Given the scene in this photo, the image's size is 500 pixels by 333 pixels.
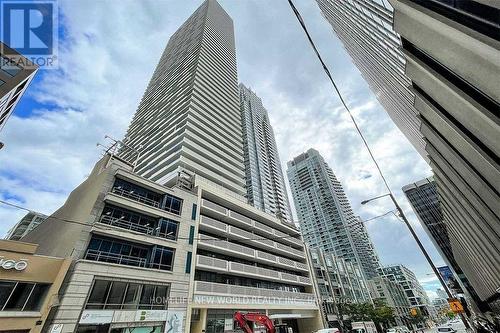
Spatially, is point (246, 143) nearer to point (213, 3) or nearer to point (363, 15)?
point (213, 3)

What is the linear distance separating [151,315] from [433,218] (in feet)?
329

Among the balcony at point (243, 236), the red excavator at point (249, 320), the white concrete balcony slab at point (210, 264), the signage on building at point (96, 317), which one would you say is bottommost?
the red excavator at point (249, 320)

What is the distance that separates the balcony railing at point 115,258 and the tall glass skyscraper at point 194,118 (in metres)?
14.3

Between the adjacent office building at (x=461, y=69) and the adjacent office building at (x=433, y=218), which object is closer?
the adjacent office building at (x=461, y=69)

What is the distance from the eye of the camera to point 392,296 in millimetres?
88562

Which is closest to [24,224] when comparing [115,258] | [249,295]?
[115,258]

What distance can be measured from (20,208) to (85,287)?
710 centimetres

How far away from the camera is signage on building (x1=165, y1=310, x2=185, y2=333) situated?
737 inches

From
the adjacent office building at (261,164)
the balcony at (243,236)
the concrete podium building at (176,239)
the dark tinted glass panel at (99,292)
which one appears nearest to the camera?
the dark tinted glass panel at (99,292)

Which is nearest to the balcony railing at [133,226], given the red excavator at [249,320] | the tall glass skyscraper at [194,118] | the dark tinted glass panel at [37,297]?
the dark tinted glass panel at [37,297]

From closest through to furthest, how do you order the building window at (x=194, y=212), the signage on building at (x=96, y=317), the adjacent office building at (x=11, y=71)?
the signage on building at (x=96, y=317) → the adjacent office building at (x=11, y=71) → the building window at (x=194, y=212)

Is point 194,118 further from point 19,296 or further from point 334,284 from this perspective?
point 334,284

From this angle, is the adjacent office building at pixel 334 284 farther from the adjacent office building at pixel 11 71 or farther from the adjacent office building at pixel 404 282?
the adjacent office building at pixel 404 282

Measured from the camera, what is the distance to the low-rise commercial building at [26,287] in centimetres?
1333
